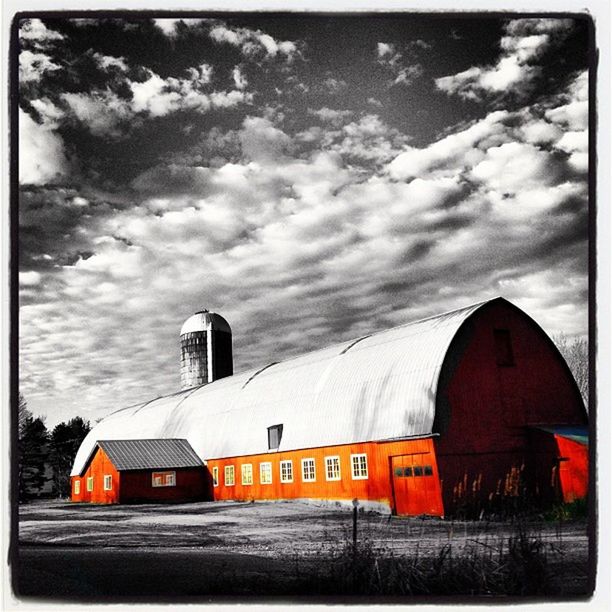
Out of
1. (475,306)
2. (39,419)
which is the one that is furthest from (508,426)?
(39,419)

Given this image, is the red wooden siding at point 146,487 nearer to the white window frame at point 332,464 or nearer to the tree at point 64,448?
the white window frame at point 332,464

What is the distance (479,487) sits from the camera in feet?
68.9

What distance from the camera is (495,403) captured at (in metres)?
22.5

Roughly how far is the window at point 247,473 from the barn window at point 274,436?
1815 millimetres

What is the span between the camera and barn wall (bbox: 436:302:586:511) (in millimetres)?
21234

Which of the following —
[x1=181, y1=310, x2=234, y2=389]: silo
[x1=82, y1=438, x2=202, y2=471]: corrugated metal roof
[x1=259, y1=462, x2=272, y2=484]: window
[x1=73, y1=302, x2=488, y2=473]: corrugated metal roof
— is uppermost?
[x1=181, y1=310, x2=234, y2=389]: silo

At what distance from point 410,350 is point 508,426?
395 centimetres

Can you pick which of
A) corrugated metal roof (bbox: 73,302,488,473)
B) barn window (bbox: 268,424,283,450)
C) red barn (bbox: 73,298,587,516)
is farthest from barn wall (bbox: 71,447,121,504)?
barn window (bbox: 268,424,283,450)

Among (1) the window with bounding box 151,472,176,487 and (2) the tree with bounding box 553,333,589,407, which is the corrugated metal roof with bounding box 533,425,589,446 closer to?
(2) the tree with bounding box 553,333,589,407

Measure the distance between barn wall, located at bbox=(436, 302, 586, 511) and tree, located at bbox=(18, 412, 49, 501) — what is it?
127 ft

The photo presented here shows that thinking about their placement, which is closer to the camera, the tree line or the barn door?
the barn door

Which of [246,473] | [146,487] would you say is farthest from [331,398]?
[146,487]

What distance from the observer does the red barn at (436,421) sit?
21250 millimetres

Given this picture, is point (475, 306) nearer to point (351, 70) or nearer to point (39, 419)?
point (351, 70)
